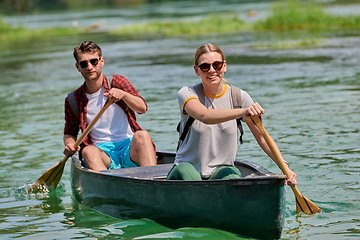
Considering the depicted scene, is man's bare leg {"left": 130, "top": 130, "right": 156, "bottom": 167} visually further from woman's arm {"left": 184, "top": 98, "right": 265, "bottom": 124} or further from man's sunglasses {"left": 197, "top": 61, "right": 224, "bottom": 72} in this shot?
man's sunglasses {"left": 197, "top": 61, "right": 224, "bottom": 72}

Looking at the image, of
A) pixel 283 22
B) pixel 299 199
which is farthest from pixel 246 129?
pixel 283 22

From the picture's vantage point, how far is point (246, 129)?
33.2 feet

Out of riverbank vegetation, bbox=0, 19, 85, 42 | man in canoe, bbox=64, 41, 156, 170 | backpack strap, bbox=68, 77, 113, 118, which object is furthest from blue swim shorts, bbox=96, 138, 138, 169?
riverbank vegetation, bbox=0, 19, 85, 42

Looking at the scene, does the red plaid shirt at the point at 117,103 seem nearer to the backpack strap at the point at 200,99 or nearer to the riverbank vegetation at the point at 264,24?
the backpack strap at the point at 200,99

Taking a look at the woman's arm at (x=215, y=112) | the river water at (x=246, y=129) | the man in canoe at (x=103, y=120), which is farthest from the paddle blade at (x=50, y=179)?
the woman's arm at (x=215, y=112)

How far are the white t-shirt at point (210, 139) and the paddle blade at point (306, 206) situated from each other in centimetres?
83

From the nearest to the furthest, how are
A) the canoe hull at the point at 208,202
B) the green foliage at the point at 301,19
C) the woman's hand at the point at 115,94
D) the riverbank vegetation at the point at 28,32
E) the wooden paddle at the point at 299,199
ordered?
the canoe hull at the point at 208,202 → the wooden paddle at the point at 299,199 → the woman's hand at the point at 115,94 → the green foliage at the point at 301,19 → the riverbank vegetation at the point at 28,32

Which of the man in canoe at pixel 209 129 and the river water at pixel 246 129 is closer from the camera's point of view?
the man in canoe at pixel 209 129

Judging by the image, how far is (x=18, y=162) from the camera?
8.64 meters

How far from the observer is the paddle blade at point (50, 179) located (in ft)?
23.4

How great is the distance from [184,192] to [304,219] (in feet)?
4.10

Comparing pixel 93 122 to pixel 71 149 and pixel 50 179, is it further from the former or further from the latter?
pixel 50 179

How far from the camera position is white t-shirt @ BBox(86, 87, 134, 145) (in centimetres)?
648

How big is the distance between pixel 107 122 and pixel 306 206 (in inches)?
89.5
